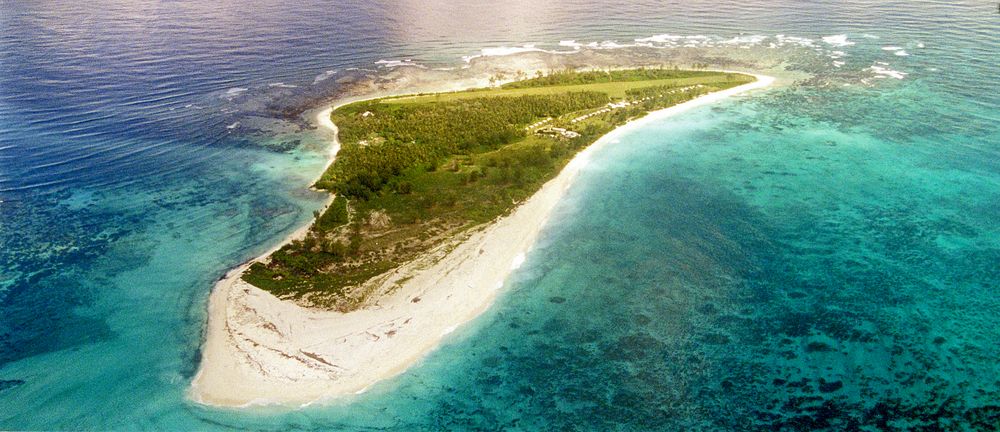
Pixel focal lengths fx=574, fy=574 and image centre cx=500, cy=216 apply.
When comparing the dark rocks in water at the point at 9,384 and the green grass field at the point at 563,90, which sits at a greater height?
the green grass field at the point at 563,90

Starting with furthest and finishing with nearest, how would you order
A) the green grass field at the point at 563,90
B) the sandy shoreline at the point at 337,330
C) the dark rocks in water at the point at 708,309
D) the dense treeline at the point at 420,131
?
the green grass field at the point at 563,90, the dense treeline at the point at 420,131, the dark rocks in water at the point at 708,309, the sandy shoreline at the point at 337,330

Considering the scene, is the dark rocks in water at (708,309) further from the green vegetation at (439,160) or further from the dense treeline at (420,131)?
the dense treeline at (420,131)

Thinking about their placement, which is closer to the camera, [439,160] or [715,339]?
[715,339]

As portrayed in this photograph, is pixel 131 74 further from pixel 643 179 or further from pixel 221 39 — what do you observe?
pixel 643 179

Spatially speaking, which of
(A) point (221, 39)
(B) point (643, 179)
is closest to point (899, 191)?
(B) point (643, 179)

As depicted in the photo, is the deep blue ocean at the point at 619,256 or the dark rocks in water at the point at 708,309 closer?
the deep blue ocean at the point at 619,256

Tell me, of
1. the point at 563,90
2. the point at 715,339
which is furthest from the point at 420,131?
the point at 715,339

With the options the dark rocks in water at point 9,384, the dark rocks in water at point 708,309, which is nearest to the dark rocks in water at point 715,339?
the dark rocks in water at point 708,309

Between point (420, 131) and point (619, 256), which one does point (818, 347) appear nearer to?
point (619, 256)
